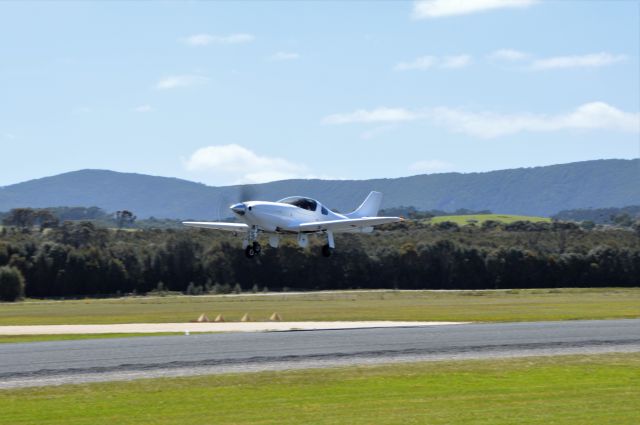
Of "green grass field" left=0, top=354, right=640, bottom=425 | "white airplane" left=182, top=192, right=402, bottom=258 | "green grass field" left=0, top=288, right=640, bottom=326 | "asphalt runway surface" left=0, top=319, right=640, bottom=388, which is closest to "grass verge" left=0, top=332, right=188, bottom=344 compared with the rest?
"asphalt runway surface" left=0, top=319, right=640, bottom=388

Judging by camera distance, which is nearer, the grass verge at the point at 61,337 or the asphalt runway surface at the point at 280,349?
the asphalt runway surface at the point at 280,349

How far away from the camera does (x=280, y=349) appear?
43.4 metres

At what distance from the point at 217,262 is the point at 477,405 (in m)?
101

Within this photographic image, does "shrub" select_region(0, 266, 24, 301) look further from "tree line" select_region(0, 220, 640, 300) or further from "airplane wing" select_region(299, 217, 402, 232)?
"airplane wing" select_region(299, 217, 402, 232)

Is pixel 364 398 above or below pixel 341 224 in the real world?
below

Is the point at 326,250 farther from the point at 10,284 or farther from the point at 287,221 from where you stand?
the point at 10,284

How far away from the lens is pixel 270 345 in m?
45.3

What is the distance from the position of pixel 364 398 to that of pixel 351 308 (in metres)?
56.2

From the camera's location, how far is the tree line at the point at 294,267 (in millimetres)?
124062

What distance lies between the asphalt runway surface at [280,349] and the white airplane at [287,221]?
6.47 meters

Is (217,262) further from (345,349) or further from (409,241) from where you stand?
(345,349)

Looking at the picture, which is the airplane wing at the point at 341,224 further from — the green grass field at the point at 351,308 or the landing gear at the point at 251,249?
the green grass field at the point at 351,308

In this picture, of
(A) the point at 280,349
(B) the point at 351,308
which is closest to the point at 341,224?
(A) the point at 280,349

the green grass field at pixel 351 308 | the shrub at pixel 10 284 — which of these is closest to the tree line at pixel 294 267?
the shrub at pixel 10 284
